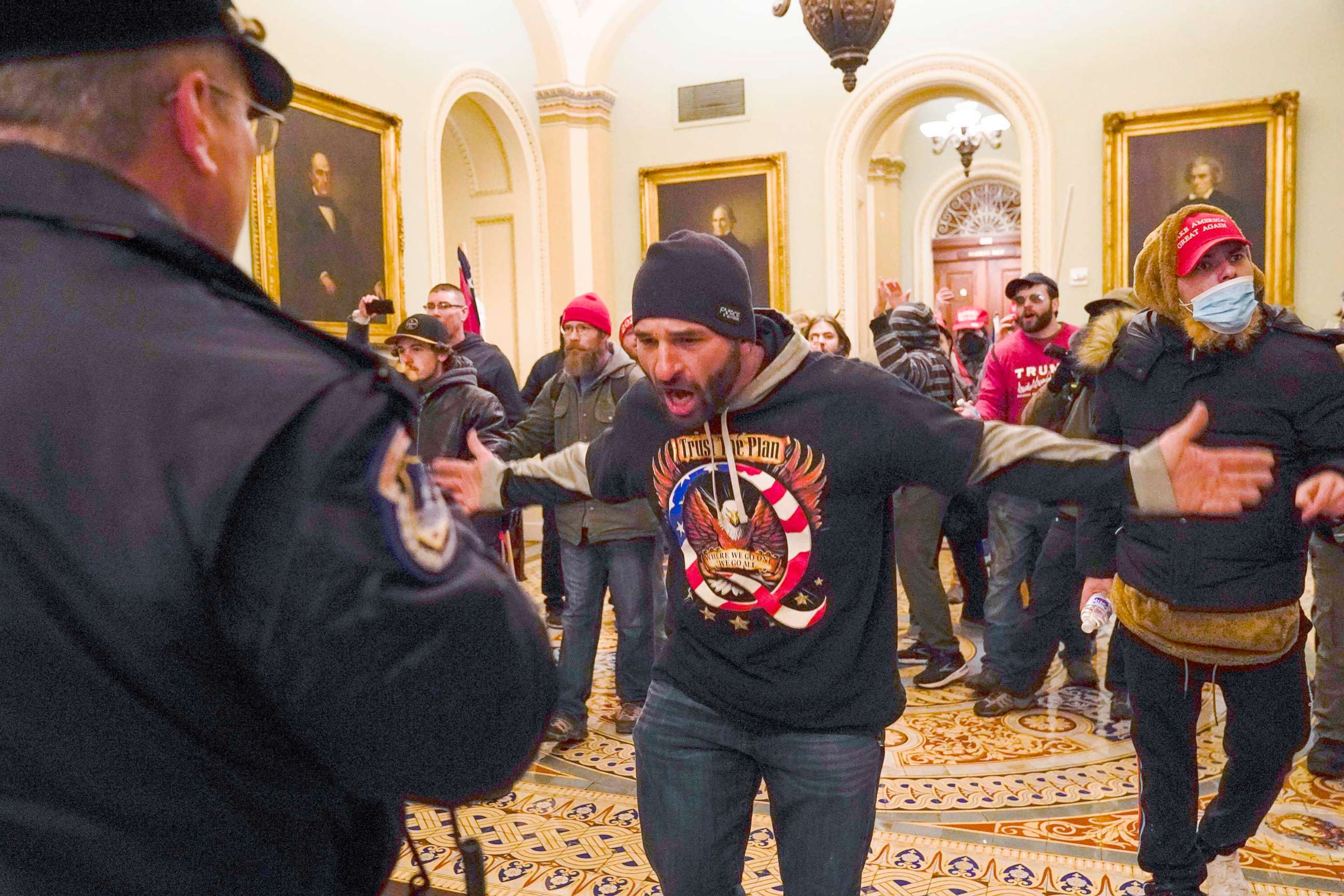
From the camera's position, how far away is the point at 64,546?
0.78m

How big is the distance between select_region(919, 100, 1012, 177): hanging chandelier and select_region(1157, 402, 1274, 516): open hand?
11779 millimetres

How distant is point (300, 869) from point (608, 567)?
3.77m

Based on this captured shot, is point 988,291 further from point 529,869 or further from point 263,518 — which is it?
point 263,518

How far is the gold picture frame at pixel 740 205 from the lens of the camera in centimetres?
1055

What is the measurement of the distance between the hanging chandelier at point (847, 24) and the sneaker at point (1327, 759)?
4732 millimetres

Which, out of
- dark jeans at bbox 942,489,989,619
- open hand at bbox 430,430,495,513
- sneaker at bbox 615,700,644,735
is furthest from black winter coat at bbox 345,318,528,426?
open hand at bbox 430,430,495,513

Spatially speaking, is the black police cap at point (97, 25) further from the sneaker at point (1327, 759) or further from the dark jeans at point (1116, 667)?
the sneaker at point (1327, 759)

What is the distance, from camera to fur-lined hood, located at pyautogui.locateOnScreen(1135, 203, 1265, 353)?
2705 mm

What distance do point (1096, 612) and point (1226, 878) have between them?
951 millimetres

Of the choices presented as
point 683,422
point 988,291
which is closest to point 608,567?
point 683,422

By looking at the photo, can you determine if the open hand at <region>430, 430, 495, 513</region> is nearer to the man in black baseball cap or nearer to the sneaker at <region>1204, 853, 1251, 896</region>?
the man in black baseball cap

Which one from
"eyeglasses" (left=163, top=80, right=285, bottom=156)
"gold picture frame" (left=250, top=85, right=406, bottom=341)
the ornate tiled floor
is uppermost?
"gold picture frame" (left=250, top=85, right=406, bottom=341)

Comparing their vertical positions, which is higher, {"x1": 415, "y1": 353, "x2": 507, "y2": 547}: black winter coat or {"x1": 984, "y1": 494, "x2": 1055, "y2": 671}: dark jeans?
{"x1": 415, "y1": 353, "x2": 507, "y2": 547}: black winter coat

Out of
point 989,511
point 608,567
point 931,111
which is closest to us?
point 608,567
